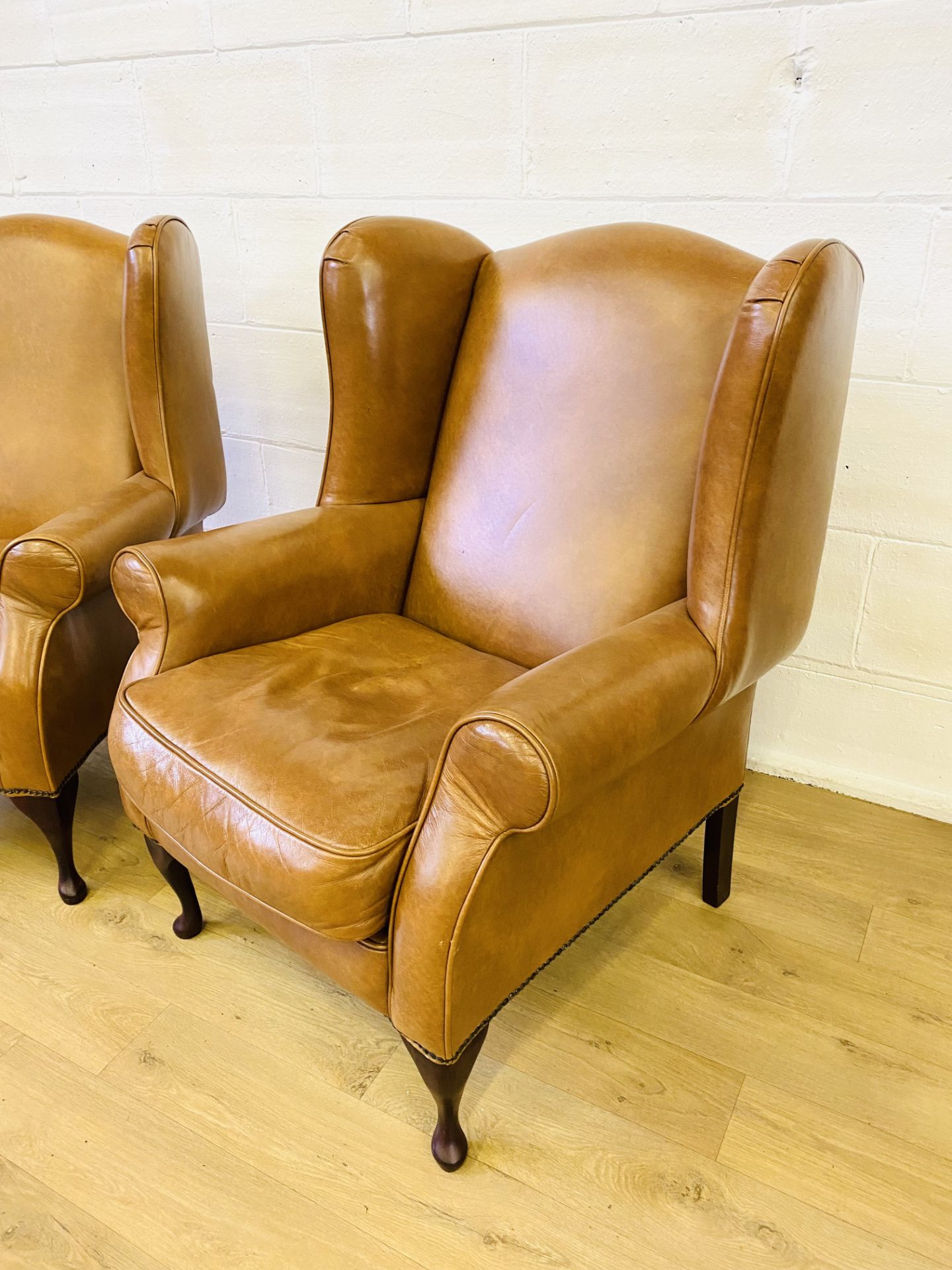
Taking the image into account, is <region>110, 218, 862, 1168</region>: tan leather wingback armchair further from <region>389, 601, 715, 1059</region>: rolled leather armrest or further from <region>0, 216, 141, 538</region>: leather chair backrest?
<region>0, 216, 141, 538</region>: leather chair backrest

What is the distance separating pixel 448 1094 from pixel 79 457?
134cm

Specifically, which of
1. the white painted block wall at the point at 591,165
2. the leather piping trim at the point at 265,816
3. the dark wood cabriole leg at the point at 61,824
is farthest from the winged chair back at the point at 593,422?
the dark wood cabriole leg at the point at 61,824

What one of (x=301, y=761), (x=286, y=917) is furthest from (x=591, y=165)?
(x=286, y=917)

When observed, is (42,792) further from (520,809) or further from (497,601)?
(520,809)

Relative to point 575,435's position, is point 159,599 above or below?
below

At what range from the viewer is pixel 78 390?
5.79 ft

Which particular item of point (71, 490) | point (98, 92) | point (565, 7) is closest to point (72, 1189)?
point (71, 490)

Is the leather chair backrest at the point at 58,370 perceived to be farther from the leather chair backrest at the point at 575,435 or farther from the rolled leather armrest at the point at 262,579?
the leather chair backrest at the point at 575,435

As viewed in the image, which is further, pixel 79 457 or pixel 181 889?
pixel 79 457

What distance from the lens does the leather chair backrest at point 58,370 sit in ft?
5.73

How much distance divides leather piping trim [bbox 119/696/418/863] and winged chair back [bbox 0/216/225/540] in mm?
628

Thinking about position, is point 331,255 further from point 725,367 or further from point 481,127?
point 725,367

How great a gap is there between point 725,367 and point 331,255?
0.71 m

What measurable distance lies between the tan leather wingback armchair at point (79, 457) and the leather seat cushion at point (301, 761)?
11.9 inches
